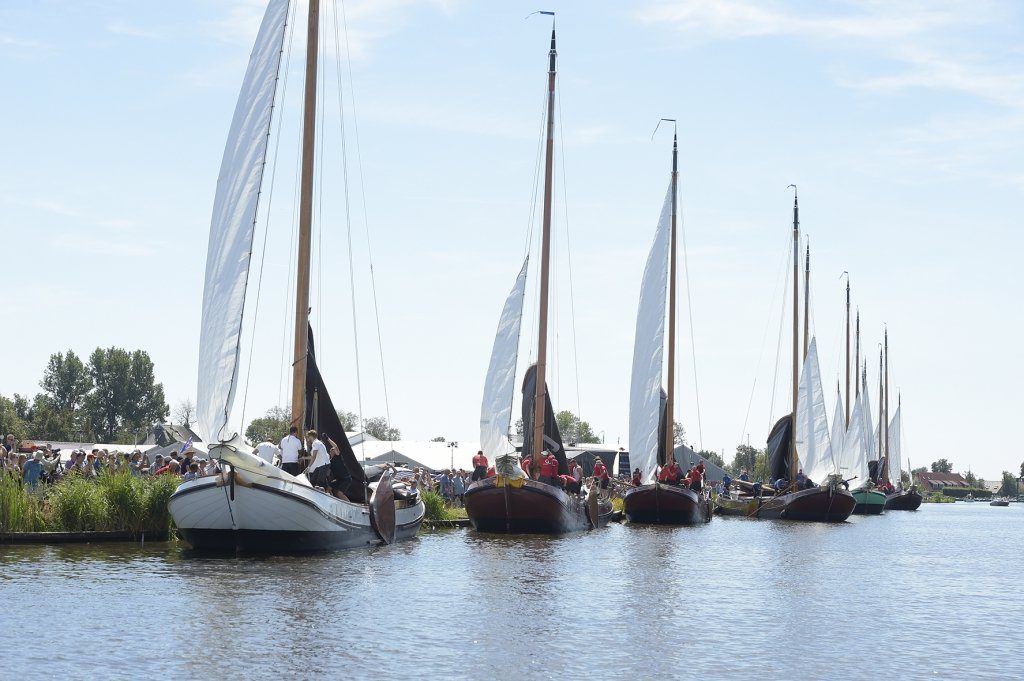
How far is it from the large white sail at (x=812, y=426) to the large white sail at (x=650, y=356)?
9752 mm

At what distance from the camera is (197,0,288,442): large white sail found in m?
23.4

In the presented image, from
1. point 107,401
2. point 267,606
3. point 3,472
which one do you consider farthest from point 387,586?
point 107,401

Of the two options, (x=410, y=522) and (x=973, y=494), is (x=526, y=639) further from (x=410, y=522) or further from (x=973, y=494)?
(x=973, y=494)

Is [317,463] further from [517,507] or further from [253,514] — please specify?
[517,507]

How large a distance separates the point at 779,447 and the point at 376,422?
121m

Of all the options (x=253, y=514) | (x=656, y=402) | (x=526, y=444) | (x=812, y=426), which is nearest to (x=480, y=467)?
(x=526, y=444)

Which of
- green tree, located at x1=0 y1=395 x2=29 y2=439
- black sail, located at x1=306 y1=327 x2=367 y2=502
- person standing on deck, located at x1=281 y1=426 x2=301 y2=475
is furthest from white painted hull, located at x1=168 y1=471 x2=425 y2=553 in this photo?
green tree, located at x1=0 y1=395 x2=29 y2=439

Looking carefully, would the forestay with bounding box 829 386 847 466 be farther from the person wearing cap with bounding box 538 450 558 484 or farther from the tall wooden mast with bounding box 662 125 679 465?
the person wearing cap with bounding box 538 450 558 484

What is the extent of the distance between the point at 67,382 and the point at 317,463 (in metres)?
130

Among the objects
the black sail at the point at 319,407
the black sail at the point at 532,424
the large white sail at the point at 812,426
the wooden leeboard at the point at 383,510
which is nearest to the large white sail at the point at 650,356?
the black sail at the point at 532,424

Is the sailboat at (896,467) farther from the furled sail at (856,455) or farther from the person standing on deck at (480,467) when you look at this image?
the person standing on deck at (480,467)

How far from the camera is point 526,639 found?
1691 cm

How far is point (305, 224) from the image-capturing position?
93.2ft

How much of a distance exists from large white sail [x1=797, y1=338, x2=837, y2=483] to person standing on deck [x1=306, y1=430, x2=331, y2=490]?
32492mm
